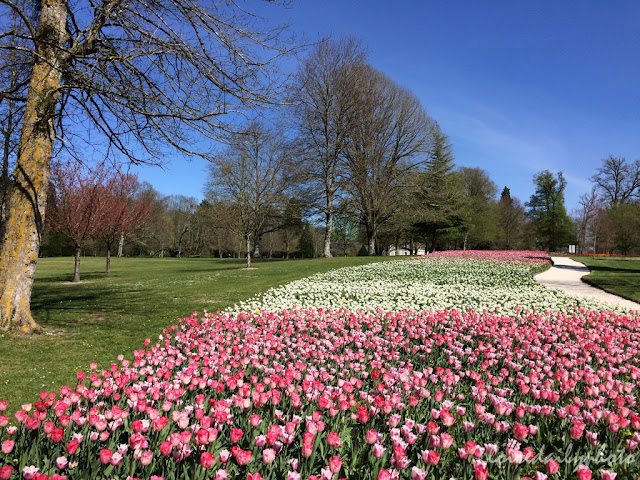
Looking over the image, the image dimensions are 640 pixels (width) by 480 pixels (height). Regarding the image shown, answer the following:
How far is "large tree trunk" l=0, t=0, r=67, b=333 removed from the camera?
5441 millimetres

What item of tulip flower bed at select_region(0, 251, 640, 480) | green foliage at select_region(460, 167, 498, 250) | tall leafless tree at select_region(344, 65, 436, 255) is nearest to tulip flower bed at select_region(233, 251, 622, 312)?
tulip flower bed at select_region(0, 251, 640, 480)

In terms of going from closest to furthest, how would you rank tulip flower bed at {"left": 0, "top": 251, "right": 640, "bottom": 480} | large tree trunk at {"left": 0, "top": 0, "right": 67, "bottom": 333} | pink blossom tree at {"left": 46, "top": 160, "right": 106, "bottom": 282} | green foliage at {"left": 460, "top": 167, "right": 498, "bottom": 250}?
tulip flower bed at {"left": 0, "top": 251, "right": 640, "bottom": 480} < large tree trunk at {"left": 0, "top": 0, "right": 67, "bottom": 333} < pink blossom tree at {"left": 46, "top": 160, "right": 106, "bottom": 282} < green foliage at {"left": 460, "top": 167, "right": 498, "bottom": 250}

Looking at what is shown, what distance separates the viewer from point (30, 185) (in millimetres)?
5465

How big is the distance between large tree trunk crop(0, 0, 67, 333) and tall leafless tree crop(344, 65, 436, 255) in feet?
72.4

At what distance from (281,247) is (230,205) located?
30.2 metres

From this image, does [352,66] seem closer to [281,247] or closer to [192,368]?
[192,368]

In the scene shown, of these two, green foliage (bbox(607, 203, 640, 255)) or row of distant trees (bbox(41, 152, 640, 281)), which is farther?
green foliage (bbox(607, 203, 640, 255))

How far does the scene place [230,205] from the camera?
25.8 metres

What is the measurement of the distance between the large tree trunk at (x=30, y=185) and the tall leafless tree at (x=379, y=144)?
22.1m

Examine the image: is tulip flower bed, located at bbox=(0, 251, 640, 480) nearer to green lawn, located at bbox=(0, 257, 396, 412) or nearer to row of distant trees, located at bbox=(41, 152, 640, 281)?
green lawn, located at bbox=(0, 257, 396, 412)

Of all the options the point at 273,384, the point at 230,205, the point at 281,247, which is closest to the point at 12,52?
the point at 273,384

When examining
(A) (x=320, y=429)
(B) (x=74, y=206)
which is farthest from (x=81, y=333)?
(B) (x=74, y=206)

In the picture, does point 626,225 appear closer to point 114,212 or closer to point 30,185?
point 114,212

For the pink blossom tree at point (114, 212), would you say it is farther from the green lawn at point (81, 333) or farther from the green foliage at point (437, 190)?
the green foliage at point (437, 190)
